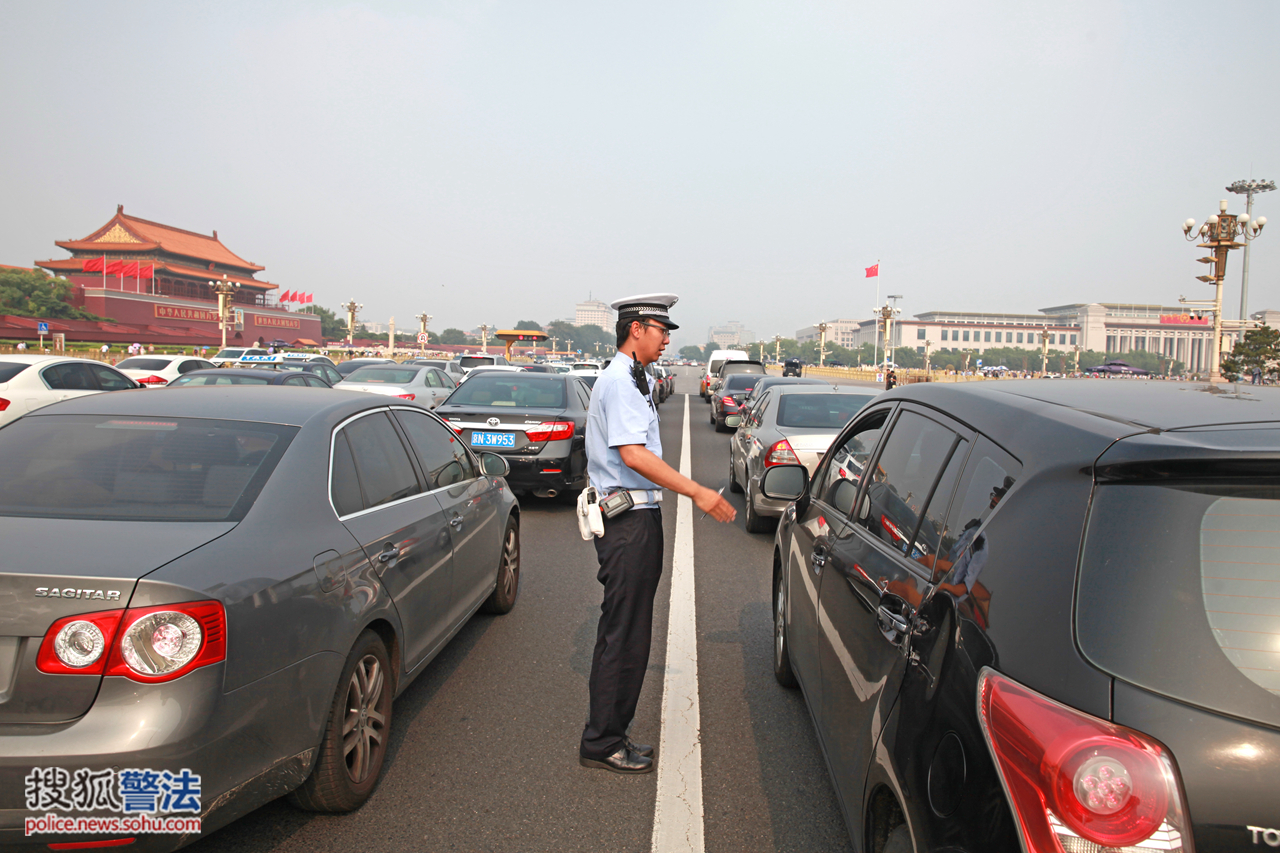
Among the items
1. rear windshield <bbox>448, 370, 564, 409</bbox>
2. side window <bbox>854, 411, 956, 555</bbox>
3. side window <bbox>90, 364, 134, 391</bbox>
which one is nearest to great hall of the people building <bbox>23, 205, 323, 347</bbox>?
side window <bbox>90, 364, 134, 391</bbox>

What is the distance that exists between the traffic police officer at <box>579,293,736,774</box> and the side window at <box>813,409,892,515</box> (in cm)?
54

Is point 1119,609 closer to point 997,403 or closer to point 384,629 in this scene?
point 997,403

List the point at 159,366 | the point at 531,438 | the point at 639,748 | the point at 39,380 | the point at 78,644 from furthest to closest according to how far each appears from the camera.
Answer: the point at 159,366
the point at 39,380
the point at 531,438
the point at 639,748
the point at 78,644

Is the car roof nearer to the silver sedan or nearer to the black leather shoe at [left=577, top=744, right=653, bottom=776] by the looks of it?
the black leather shoe at [left=577, top=744, right=653, bottom=776]

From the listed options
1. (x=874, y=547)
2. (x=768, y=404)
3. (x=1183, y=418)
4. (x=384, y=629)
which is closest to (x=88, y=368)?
(x=768, y=404)

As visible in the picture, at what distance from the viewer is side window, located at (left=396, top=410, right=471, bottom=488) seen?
408 centimetres

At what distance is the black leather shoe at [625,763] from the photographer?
3.16 meters

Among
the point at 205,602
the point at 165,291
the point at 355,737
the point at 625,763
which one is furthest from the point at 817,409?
the point at 165,291

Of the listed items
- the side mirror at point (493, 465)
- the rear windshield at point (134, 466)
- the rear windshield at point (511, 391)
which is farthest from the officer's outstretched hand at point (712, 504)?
the rear windshield at point (511, 391)

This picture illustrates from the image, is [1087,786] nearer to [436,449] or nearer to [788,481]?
[788,481]

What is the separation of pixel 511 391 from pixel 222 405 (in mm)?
6187

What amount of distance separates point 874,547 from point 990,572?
891 millimetres

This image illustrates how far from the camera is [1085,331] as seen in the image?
303ft

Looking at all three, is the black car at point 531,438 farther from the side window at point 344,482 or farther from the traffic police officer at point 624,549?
the traffic police officer at point 624,549
